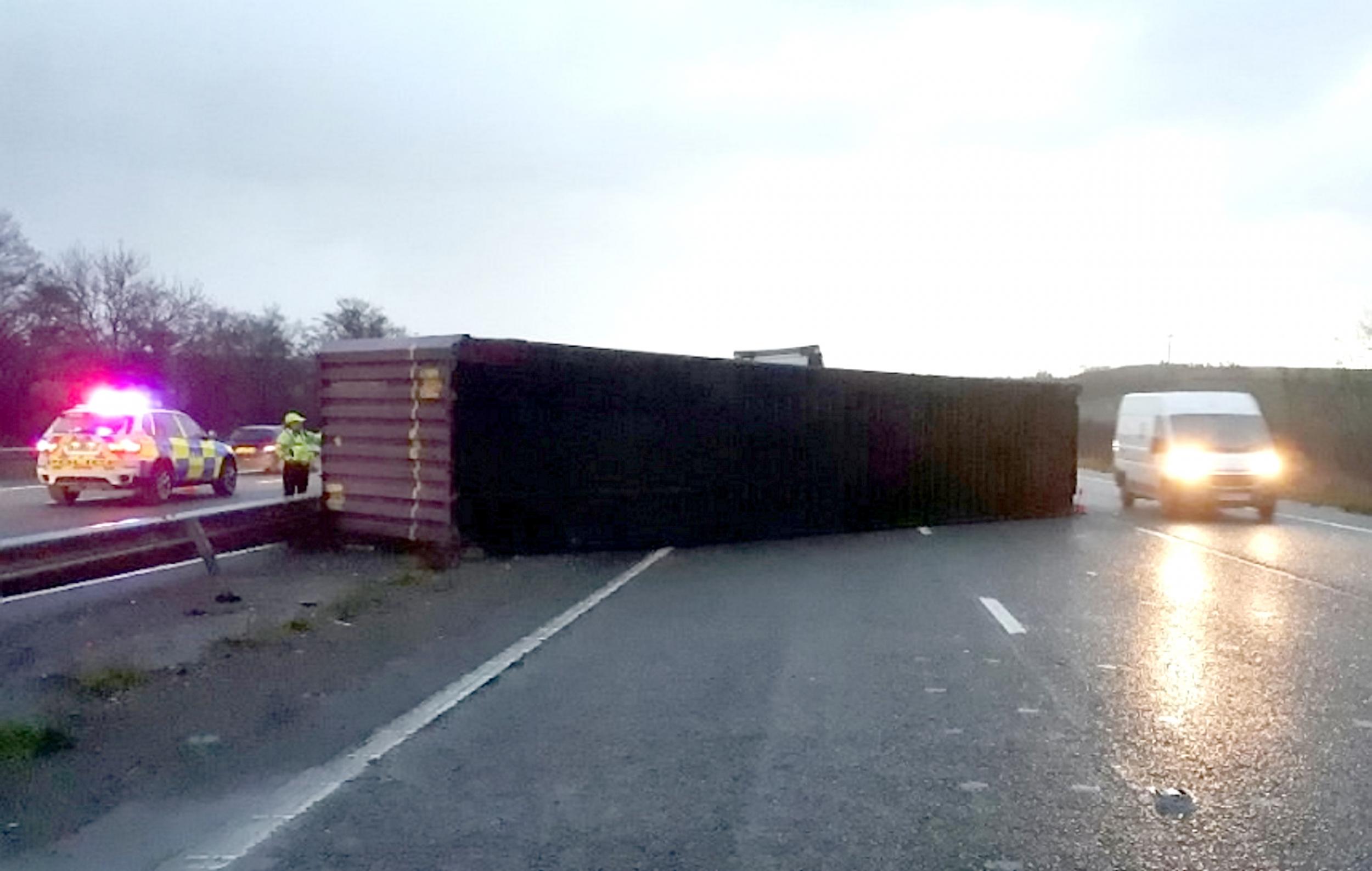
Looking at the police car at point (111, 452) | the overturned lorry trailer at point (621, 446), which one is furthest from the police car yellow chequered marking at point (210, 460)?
the overturned lorry trailer at point (621, 446)

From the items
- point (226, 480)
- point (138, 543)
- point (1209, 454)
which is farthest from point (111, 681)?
point (1209, 454)

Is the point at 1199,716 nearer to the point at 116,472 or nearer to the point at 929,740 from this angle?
the point at 929,740

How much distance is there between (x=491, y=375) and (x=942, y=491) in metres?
11.1

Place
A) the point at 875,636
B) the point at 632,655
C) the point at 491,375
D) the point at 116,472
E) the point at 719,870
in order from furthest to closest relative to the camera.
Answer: the point at 116,472, the point at 491,375, the point at 875,636, the point at 632,655, the point at 719,870

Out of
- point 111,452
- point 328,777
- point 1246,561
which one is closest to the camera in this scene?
point 328,777

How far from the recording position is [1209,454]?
2539 cm

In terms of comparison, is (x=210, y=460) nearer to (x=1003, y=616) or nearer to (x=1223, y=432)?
(x=1003, y=616)

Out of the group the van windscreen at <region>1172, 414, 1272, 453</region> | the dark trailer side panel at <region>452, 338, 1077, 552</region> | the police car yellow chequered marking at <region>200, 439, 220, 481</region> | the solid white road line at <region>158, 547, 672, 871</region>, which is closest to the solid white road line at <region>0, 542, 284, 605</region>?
the dark trailer side panel at <region>452, 338, 1077, 552</region>

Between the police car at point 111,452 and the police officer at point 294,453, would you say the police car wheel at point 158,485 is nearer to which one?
the police car at point 111,452

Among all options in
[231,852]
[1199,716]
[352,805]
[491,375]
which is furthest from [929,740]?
[491,375]

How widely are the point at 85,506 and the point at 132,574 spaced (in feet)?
38.6

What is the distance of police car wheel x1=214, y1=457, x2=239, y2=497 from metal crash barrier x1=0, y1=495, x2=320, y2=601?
11.0m

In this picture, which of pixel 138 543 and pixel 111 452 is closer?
pixel 138 543

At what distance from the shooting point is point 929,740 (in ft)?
23.7
